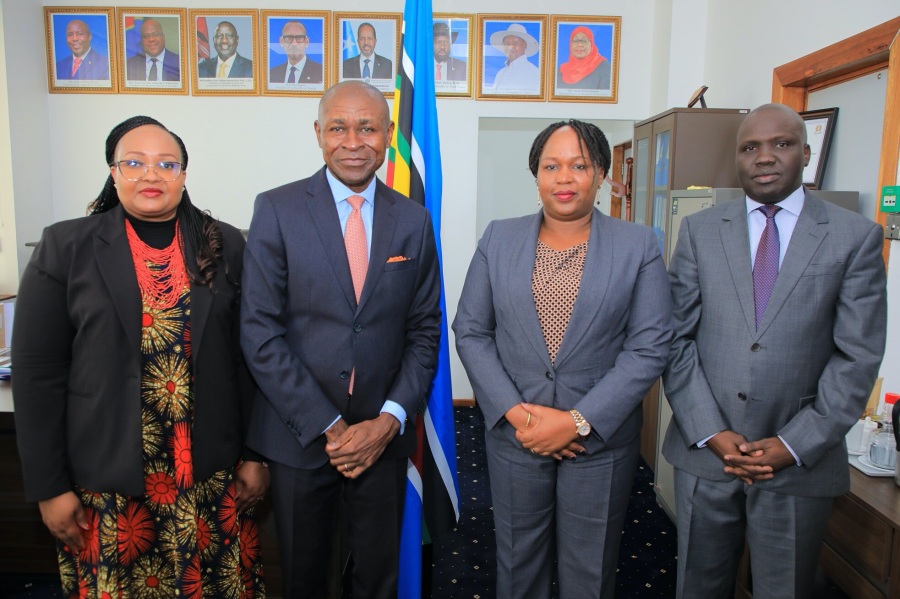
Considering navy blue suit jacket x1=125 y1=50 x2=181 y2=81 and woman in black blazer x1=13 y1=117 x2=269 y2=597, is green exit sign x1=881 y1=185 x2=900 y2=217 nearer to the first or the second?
woman in black blazer x1=13 y1=117 x2=269 y2=597

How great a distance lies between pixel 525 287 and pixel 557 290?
3.8 inches

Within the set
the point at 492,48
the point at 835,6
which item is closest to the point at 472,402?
the point at 492,48

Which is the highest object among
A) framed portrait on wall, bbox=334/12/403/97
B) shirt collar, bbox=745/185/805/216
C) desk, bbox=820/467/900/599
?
framed portrait on wall, bbox=334/12/403/97

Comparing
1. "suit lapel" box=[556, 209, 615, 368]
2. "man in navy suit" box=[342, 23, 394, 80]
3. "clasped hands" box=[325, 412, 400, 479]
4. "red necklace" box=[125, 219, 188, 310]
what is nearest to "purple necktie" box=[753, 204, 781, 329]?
"suit lapel" box=[556, 209, 615, 368]

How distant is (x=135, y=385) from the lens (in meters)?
1.54

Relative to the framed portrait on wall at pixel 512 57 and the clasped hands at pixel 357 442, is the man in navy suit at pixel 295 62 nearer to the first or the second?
the framed portrait on wall at pixel 512 57

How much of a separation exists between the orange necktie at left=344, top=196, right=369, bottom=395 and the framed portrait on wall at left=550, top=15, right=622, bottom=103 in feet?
11.1

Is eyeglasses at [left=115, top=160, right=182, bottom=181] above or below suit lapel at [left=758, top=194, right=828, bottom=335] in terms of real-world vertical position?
above

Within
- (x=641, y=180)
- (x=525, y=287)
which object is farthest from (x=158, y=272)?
(x=641, y=180)

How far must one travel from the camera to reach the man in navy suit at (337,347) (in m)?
1.67

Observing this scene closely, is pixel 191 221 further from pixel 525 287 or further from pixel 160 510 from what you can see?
pixel 525 287

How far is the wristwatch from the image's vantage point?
167 centimetres

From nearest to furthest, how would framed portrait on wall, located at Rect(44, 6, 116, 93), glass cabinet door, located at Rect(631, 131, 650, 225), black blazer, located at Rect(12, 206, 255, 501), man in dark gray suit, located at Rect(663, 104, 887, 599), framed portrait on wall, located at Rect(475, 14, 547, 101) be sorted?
black blazer, located at Rect(12, 206, 255, 501) → man in dark gray suit, located at Rect(663, 104, 887, 599) → glass cabinet door, located at Rect(631, 131, 650, 225) → framed portrait on wall, located at Rect(44, 6, 116, 93) → framed portrait on wall, located at Rect(475, 14, 547, 101)

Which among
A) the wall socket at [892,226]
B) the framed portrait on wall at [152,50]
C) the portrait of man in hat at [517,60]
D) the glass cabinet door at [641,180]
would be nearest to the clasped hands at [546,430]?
the wall socket at [892,226]
